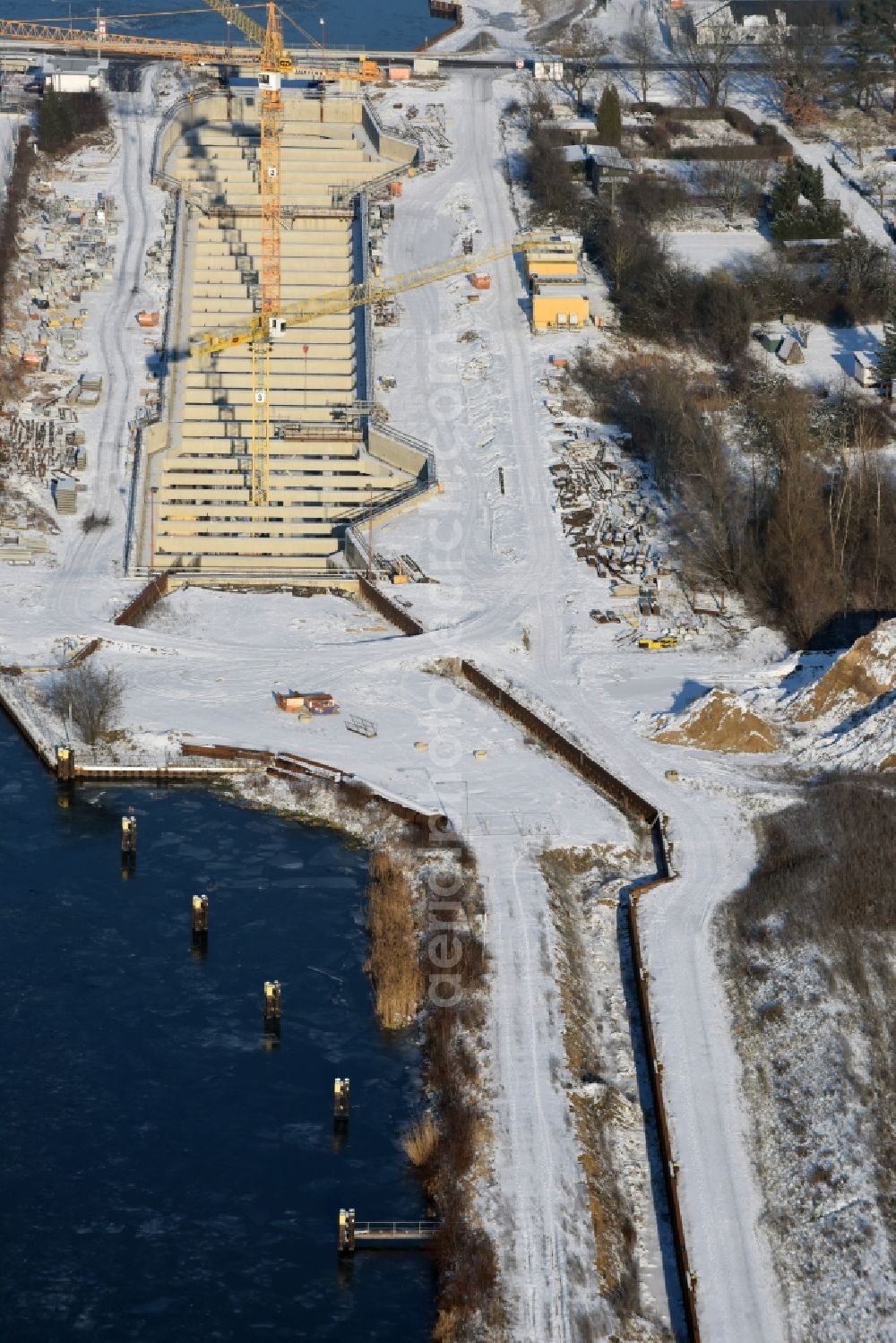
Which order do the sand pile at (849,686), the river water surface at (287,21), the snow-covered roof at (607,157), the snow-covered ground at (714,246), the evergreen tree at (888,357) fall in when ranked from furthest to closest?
the river water surface at (287,21) → the snow-covered roof at (607,157) → the snow-covered ground at (714,246) → the evergreen tree at (888,357) → the sand pile at (849,686)

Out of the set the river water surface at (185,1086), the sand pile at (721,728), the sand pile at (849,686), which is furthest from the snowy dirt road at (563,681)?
the sand pile at (849,686)

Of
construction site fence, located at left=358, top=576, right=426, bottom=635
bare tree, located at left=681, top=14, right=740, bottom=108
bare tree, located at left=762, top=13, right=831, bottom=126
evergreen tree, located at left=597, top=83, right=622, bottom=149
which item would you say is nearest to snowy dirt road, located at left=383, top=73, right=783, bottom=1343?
construction site fence, located at left=358, top=576, right=426, bottom=635

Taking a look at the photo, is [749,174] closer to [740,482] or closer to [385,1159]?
[740,482]

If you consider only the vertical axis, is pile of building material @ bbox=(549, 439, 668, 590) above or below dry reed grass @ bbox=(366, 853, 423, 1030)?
above

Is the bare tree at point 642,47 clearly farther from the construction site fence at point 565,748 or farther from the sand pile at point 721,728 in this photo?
the sand pile at point 721,728

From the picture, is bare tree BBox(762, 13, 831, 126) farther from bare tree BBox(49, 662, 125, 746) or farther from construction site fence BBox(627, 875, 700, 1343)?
construction site fence BBox(627, 875, 700, 1343)

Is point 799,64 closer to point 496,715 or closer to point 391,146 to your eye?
point 391,146

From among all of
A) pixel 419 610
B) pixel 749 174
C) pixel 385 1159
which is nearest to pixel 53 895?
pixel 385 1159
